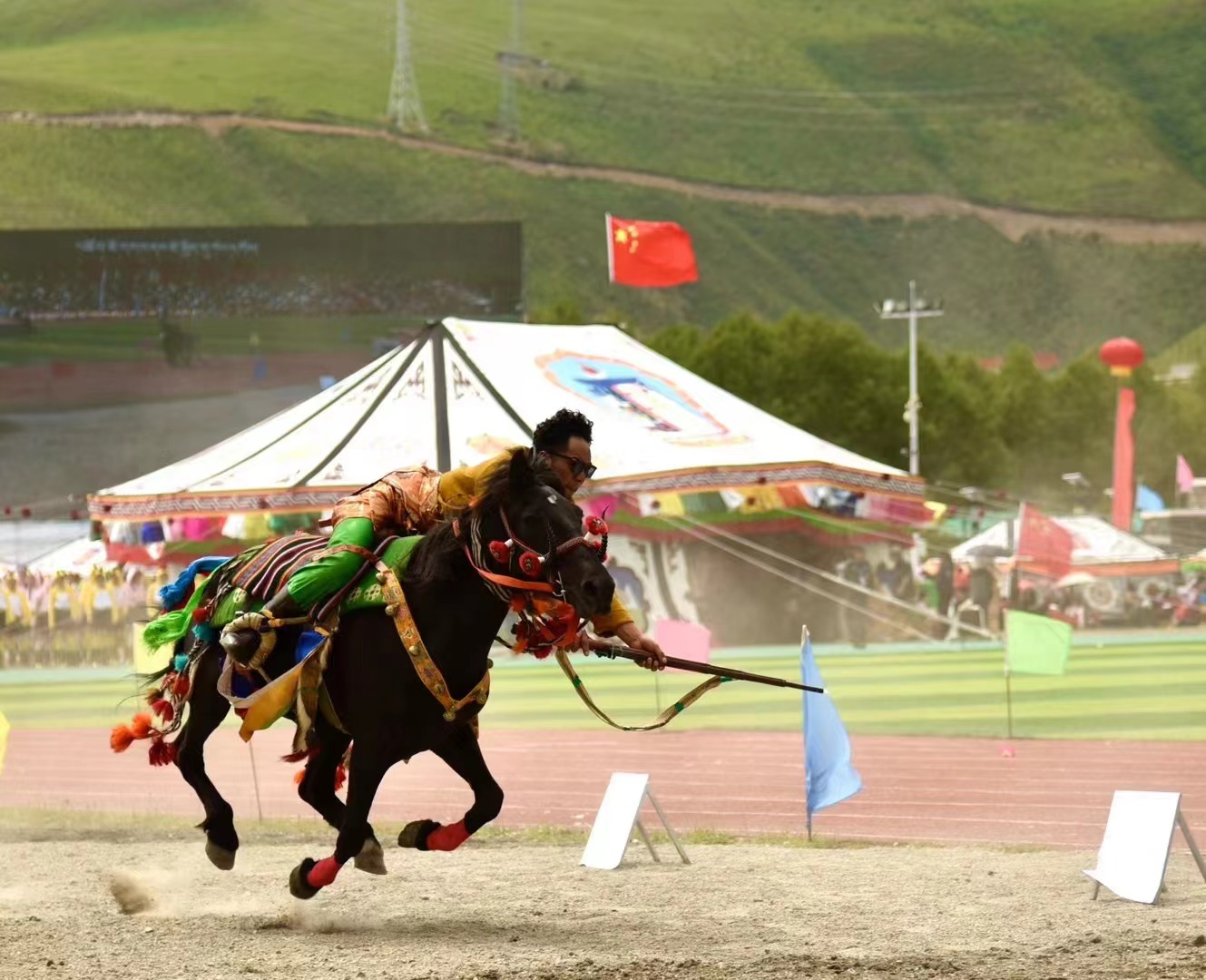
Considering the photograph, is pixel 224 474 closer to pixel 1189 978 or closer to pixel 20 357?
pixel 1189 978

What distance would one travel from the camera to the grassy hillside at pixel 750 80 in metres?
133

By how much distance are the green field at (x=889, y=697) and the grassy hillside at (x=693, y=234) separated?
294 feet

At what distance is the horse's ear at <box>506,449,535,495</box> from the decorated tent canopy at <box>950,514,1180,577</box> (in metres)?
27.2

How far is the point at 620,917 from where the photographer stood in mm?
8594

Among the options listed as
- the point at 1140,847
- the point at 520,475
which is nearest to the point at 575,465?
the point at 520,475

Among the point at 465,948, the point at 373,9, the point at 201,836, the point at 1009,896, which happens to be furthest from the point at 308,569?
the point at 373,9

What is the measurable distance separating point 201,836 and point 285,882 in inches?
115

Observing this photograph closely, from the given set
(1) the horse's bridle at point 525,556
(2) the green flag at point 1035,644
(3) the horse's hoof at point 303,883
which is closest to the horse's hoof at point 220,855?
(3) the horse's hoof at point 303,883

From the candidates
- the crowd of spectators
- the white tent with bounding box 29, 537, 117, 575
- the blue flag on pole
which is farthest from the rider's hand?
the crowd of spectators

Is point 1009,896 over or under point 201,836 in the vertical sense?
over

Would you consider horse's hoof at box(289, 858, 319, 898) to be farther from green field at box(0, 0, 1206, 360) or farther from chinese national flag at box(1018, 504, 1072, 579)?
green field at box(0, 0, 1206, 360)

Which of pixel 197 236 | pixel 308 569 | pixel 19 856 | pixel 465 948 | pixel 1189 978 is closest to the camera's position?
pixel 1189 978

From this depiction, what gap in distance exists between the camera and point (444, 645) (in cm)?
801

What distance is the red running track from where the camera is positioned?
1317 centimetres
